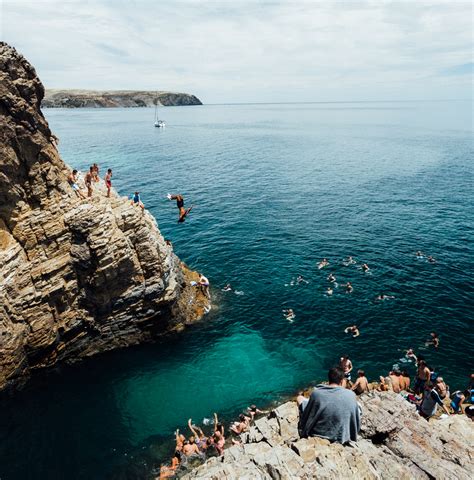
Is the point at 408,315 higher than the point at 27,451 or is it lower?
higher

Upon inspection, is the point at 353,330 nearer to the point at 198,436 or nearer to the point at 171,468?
the point at 198,436

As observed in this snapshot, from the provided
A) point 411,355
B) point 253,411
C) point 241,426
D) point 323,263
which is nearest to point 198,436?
point 241,426

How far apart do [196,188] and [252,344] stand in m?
45.4

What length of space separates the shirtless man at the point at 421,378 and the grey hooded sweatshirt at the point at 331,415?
1436cm

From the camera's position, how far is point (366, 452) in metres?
11.9

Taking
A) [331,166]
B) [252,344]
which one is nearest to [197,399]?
[252,344]

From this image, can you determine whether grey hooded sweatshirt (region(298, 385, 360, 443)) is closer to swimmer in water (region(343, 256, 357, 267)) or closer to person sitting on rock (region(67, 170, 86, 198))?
person sitting on rock (region(67, 170, 86, 198))

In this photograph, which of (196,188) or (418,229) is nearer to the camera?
(418,229)

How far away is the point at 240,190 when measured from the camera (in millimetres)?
69312

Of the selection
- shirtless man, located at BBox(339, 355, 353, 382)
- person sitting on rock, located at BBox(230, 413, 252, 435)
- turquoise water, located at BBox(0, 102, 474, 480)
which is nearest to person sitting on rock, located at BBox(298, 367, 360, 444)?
person sitting on rock, located at BBox(230, 413, 252, 435)

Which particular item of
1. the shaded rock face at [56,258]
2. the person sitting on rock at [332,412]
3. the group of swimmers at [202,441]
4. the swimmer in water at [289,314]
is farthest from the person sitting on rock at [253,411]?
the person sitting on rock at [332,412]

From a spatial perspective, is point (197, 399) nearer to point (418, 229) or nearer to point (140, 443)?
point (140, 443)

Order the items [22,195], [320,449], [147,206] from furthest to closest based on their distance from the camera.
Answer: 1. [147,206]
2. [22,195]
3. [320,449]

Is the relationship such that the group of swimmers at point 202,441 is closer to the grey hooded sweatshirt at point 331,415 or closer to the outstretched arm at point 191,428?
the outstretched arm at point 191,428
